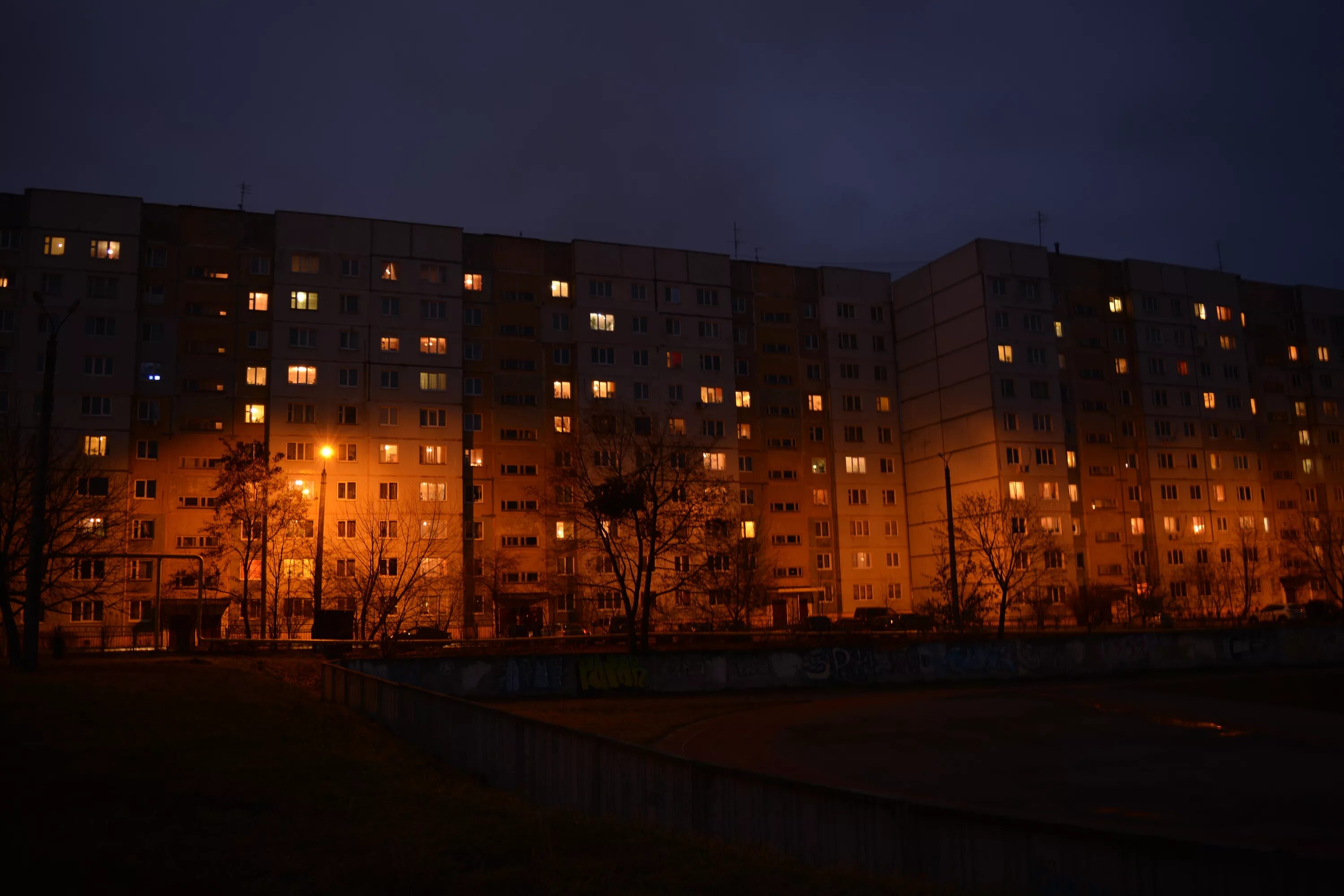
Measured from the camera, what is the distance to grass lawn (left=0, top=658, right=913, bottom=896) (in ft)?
28.2

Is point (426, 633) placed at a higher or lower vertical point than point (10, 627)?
lower

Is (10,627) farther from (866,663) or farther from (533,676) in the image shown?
(866,663)

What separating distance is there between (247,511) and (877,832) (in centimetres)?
7210

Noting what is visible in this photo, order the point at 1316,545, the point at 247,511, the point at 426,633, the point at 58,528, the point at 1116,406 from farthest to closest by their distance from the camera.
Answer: the point at 1116,406 → the point at 1316,545 → the point at 247,511 → the point at 426,633 → the point at 58,528

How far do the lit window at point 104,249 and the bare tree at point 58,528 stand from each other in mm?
15330

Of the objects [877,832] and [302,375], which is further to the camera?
[302,375]

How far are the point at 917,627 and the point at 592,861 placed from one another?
6917 cm

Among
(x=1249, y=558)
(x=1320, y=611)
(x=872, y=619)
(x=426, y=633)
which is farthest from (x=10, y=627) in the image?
(x=1249, y=558)

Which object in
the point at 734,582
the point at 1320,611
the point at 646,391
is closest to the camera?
the point at 734,582

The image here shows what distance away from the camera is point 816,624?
8081 centimetres

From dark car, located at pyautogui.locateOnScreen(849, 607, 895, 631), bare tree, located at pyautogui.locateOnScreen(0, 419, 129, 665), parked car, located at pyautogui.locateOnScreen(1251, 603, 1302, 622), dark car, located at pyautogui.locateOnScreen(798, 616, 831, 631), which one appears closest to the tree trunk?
bare tree, located at pyautogui.locateOnScreen(0, 419, 129, 665)

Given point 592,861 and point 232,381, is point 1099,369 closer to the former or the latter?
point 232,381

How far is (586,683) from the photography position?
39031 mm

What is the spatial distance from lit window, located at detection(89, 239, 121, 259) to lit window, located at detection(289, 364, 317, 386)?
1657 centimetres
